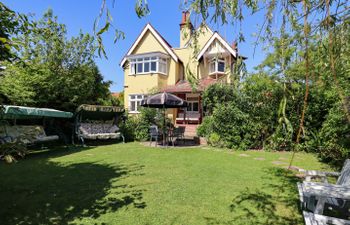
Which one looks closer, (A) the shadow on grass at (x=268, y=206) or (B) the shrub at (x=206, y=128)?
(A) the shadow on grass at (x=268, y=206)

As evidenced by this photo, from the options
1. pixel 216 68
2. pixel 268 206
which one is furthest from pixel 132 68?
pixel 268 206

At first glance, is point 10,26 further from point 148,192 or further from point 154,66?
point 154,66

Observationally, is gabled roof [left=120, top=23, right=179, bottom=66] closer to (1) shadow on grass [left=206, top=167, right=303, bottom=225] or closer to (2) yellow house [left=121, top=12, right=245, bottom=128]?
(2) yellow house [left=121, top=12, right=245, bottom=128]

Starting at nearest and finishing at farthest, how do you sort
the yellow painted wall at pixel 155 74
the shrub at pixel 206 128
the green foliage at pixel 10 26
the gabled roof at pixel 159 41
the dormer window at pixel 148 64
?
1. the green foliage at pixel 10 26
2. the shrub at pixel 206 128
3. the dormer window at pixel 148 64
4. the yellow painted wall at pixel 155 74
5. the gabled roof at pixel 159 41

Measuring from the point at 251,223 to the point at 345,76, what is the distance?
607 cm

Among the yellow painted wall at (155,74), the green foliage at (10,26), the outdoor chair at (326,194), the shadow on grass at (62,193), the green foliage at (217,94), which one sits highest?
the yellow painted wall at (155,74)

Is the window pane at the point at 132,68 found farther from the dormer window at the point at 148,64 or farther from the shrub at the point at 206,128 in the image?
the shrub at the point at 206,128

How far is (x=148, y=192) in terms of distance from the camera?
479cm

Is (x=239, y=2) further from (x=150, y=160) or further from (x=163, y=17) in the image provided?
(x=150, y=160)

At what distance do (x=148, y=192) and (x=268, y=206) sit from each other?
2.36m

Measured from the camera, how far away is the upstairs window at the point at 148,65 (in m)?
19.6

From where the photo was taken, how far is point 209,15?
264cm

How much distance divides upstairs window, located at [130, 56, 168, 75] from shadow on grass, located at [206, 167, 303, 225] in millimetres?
15644

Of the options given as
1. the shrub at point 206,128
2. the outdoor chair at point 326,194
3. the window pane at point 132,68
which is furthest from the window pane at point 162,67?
the outdoor chair at point 326,194
